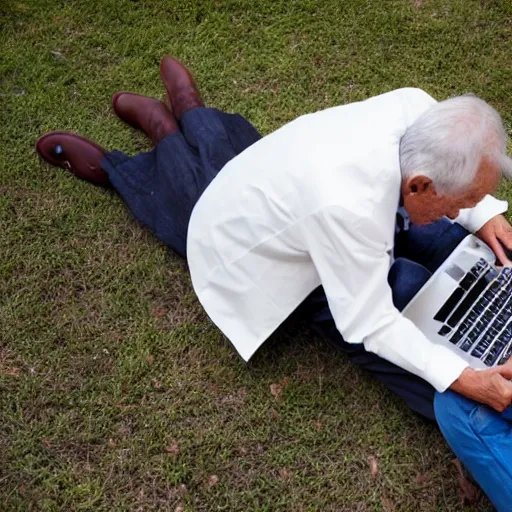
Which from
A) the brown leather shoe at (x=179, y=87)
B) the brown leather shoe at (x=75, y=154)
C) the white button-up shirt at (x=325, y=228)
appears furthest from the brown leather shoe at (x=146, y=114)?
the white button-up shirt at (x=325, y=228)

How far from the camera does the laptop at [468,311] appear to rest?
2.74 metres

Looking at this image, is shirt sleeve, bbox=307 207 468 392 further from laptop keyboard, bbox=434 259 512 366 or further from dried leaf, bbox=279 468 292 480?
dried leaf, bbox=279 468 292 480

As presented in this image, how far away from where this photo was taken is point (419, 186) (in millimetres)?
2475

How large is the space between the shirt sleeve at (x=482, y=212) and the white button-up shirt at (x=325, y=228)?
549mm

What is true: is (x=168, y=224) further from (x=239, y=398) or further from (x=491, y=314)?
(x=491, y=314)

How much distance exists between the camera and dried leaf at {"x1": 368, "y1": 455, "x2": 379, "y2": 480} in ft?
9.35

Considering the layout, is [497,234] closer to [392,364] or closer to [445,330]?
[445,330]

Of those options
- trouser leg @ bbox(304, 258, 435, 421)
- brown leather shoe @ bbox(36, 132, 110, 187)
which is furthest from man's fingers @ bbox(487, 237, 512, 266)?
brown leather shoe @ bbox(36, 132, 110, 187)

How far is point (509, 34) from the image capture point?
4395 millimetres

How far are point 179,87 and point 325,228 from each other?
1.58 metres

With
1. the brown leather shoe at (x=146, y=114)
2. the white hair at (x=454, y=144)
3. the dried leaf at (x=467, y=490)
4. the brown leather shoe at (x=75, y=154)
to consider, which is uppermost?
the white hair at (x=454, y=144)

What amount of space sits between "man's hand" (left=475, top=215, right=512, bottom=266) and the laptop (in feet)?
0.64

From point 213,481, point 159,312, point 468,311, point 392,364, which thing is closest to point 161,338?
point 159,312

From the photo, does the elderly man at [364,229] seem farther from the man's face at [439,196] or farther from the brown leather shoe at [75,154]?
the brown leather shoe at [75,154]
